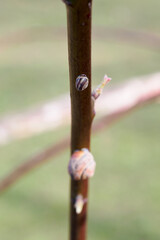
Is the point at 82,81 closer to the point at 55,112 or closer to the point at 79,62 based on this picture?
the point at 79,62

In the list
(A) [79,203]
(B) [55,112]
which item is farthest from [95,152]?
(A) [79,203]

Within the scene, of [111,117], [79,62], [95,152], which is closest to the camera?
[79,62]

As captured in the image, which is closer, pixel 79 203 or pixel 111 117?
pixel 79 203

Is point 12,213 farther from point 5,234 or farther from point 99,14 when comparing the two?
point 99,14

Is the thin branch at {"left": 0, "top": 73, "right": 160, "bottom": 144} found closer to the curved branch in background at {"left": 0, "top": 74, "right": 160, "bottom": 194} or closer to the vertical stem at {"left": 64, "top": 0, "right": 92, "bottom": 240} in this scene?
the curved branch in background at {"left": 0, "top": 74, "right": 160, "bottom": 194}

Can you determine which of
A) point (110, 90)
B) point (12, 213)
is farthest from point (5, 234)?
point (110, 90)

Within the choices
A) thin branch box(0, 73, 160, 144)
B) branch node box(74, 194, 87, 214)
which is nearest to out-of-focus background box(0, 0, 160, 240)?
thin branch box(0, 73, 160, 144)

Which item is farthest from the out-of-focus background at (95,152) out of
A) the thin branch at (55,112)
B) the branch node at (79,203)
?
the branch node at (79,203)
